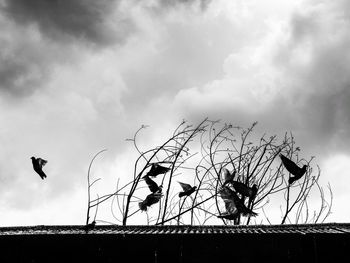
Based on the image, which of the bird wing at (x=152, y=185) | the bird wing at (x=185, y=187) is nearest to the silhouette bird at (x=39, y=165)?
the bird wing at (x=152, y=185)

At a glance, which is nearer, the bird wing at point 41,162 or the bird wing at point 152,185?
the bird wing at point 41,162

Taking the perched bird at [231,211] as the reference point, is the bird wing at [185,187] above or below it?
above

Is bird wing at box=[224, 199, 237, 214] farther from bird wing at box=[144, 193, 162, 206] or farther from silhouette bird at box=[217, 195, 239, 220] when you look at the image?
bird wing at box=[144, 193, 162, 206]

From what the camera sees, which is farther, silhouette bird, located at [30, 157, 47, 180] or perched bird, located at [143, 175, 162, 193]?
perched bird, located at [143, 175, 162, 193]

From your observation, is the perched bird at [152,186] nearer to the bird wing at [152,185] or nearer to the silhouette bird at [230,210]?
the bird wing at [152,185]

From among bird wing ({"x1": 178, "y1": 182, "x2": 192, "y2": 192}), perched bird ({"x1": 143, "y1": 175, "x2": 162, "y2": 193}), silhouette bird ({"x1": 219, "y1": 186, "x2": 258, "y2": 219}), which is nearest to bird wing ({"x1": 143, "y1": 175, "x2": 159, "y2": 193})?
perched bird ({"x1": 143, "y1": 175, "x2": 162, "y2": 193})

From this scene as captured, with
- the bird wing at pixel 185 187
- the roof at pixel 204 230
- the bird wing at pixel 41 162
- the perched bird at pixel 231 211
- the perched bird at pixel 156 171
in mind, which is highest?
the perched bird at pixel 156 171
